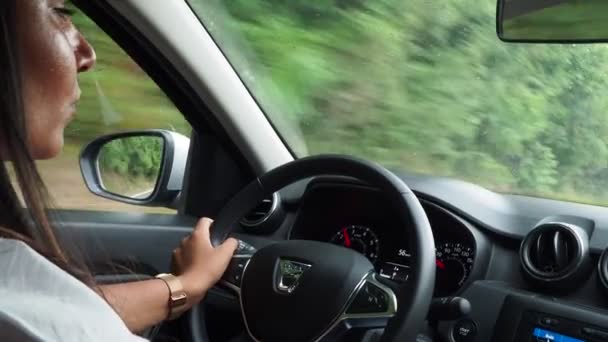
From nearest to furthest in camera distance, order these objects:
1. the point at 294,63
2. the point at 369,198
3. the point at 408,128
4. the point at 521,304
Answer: the point at 521,304
the point at 369,198
the point at 408,128
the point at 294,63

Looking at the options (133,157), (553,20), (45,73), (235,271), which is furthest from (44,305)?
(133,157)

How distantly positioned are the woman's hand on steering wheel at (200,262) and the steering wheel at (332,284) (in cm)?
5

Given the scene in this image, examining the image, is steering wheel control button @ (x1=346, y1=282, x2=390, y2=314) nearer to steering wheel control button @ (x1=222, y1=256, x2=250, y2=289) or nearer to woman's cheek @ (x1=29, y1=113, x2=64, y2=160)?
steering wheel control button @ (x1=222, y1=256, x2=250, y2=289)

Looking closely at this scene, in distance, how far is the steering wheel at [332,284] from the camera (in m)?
1.69

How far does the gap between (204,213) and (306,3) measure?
0.83 meters

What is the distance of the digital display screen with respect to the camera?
1789mm

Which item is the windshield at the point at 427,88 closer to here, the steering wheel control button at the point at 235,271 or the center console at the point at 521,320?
Result: the center console at the point at 521,320

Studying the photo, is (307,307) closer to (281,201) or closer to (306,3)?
(281,201)

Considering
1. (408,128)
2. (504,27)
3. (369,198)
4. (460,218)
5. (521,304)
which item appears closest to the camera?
(504,27)

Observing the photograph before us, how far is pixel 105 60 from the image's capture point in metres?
2.51

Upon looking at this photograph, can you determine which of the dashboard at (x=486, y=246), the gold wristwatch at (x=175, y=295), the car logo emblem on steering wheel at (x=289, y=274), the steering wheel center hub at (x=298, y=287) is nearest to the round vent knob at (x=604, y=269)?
the dashboard at (x=486, y=246)

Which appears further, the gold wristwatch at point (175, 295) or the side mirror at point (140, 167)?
the side mirror at point (140, 167)

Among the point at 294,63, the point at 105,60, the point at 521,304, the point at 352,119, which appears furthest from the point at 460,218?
the point at 105,60

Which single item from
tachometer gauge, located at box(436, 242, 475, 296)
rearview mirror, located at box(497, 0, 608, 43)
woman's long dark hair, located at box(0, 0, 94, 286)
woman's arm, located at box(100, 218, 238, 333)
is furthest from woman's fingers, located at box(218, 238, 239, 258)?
rearview mirror, located at box(497, 0, 608, 43)
